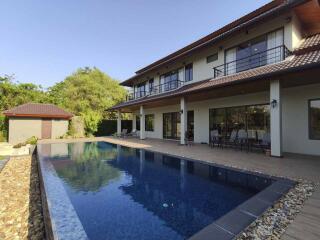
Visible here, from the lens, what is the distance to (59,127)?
72.7ft

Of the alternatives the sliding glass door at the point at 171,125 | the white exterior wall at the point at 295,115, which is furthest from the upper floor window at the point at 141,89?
the white exterior wall at the point at 295,115

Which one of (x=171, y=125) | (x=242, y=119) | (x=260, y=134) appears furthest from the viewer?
→ (x=171, y=125)

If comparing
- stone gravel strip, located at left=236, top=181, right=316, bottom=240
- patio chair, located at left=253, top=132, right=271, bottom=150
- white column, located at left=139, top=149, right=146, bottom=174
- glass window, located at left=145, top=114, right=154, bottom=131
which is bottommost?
white column, located at left=139, top=149, right=146, bottom=174

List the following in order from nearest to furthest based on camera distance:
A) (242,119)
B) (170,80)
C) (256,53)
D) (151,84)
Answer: (256,53)
(242,119)
(170,80)
(151,84)

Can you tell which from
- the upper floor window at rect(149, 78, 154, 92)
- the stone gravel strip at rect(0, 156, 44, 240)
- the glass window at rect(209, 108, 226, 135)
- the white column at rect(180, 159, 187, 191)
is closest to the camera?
the stone gravel strip at rect(0, 156, 44, 240)

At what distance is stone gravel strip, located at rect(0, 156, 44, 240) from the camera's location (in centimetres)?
378

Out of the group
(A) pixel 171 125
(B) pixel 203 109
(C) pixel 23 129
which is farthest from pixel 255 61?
(C) pixel 23 129

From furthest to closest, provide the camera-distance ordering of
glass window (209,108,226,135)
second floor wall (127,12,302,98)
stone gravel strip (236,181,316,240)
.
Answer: glass window (209,108,226,135) → second floor wall (127,12,302,98) → stone gravel strip (236,181,316,240)

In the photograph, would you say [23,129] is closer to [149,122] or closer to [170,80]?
[149,122]

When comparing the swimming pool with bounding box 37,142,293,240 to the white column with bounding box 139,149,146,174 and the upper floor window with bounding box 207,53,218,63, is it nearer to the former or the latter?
the white column with bounding box 139,149,146,174

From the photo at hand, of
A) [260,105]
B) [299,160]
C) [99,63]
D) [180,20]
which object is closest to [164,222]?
[299,160]

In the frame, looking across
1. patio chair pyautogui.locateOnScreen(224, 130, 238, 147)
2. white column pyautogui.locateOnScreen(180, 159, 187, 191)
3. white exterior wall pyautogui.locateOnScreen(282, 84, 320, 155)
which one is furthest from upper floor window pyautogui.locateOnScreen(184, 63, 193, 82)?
white column pyautogui.locateOnScreen(180, 159, 187, 191)

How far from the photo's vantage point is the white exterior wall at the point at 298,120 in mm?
9555

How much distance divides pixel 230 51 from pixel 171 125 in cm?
867
